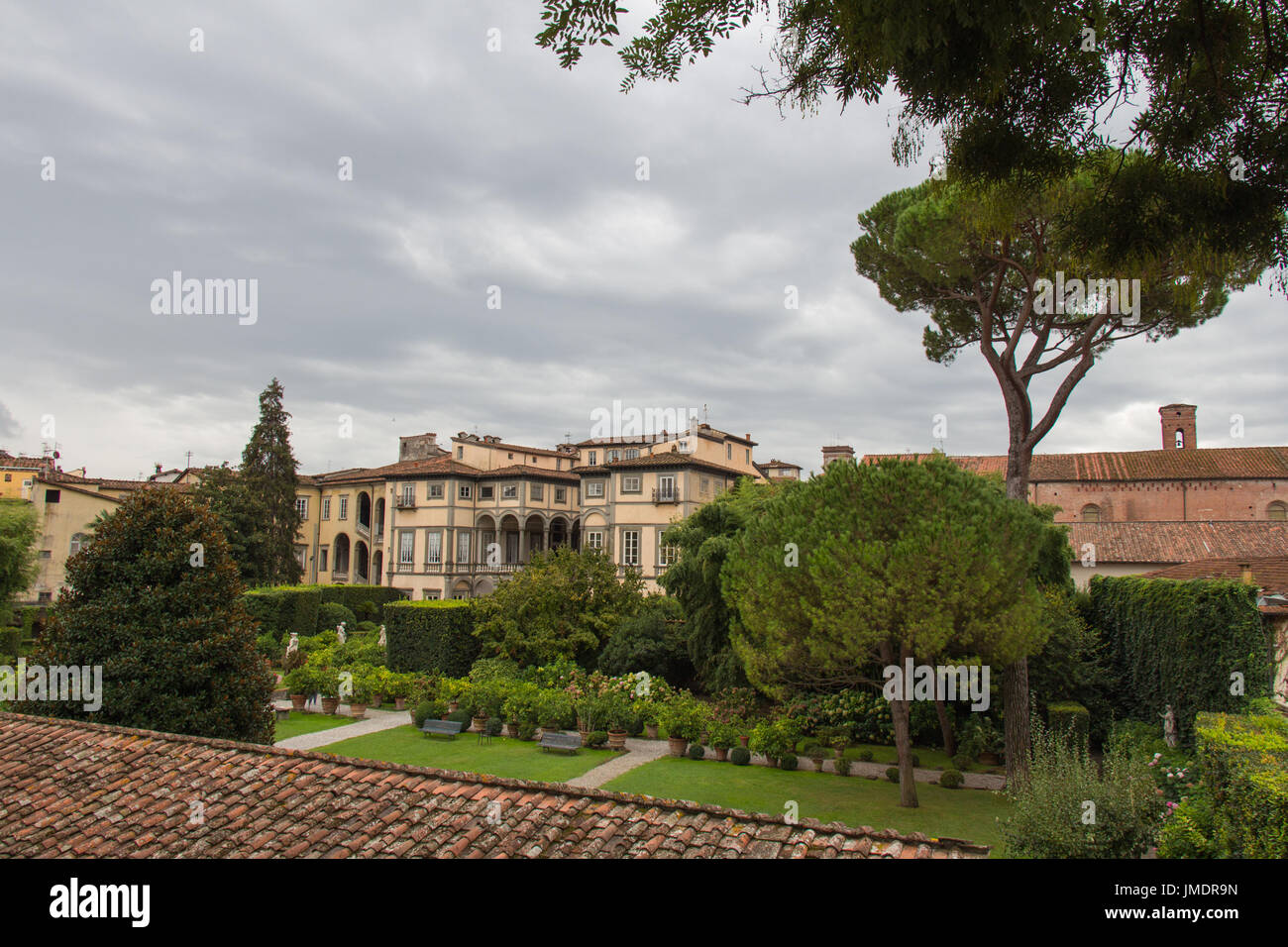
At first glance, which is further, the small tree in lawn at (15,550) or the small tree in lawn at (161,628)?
the small tree in lawn at (15,550)

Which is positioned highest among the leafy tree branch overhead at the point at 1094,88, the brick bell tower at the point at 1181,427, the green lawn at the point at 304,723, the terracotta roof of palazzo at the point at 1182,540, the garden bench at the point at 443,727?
the brick bell tower at the point at 1181,427

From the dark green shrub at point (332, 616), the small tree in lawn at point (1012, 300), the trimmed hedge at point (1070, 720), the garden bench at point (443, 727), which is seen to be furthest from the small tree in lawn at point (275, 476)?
the trimmed hedge at point (1070, 720)

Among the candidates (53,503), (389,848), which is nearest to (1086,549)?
(389,848)

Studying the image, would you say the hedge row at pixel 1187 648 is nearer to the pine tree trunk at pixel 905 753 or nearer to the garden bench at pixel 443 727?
the pine tree trunk at pixel 905 753

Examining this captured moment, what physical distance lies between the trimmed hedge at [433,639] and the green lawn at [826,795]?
454 inches

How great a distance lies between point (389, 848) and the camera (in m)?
6.31

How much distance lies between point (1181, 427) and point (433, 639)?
169 feet

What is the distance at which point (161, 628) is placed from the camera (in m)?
11.8

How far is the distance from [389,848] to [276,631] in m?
32.7

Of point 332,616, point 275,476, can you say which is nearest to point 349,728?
point 332,616

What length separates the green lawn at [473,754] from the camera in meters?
17.1

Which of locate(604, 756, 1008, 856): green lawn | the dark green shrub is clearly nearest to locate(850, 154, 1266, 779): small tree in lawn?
locate(604, 756, 1008, 856): green lawn

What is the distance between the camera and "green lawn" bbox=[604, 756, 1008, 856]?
1347cm
